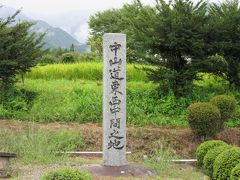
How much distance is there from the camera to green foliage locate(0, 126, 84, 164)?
11430mm

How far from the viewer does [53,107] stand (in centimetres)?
1673

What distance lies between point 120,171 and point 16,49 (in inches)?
325

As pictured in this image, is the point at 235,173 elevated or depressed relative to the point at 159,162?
elevated

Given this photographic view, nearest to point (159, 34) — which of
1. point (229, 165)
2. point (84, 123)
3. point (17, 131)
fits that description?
point (84, 123)

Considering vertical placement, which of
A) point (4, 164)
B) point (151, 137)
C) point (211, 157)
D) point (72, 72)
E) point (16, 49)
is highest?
point (16, 49)

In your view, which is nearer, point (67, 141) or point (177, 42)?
point (67, 141)

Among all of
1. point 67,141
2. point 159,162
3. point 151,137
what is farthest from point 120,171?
point 151,137

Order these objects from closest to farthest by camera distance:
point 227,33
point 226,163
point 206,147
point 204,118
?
1. point 226,163
2. point 206,147
3. point 204,118
4. point 227,33

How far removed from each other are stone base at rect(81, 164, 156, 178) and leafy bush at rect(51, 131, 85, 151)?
2120mm

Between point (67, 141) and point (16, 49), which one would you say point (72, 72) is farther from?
point (67, 141)

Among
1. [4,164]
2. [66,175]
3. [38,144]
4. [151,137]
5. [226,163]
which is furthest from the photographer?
[151,137]

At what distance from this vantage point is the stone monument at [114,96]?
10750mm

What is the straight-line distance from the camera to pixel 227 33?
55.3ft

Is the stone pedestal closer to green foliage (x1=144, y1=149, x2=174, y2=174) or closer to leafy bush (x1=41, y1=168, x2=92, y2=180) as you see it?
green foliage (x1=144, y1=149, x2=174, y2=174)
